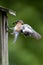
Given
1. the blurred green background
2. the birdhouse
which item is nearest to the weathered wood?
the birdhouse

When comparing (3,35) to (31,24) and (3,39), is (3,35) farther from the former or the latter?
(31,24)

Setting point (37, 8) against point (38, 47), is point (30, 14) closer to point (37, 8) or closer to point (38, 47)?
point (37, 8)

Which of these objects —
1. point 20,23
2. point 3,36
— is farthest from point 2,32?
point 20,23

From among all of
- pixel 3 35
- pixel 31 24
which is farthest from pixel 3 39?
pixel 31 24

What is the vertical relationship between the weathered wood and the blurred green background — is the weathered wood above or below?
below

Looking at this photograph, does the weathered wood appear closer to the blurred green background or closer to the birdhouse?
the birdhouse

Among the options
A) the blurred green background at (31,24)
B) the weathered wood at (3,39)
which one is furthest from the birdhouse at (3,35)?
the blurred green background at (31,24)

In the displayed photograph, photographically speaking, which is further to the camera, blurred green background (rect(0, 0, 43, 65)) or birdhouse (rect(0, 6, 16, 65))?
blurred green background (rect(0, 0, 43, 65))

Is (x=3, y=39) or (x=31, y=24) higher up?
(x=31, y=24)

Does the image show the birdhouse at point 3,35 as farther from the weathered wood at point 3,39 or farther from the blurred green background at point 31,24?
the blurred green background at point 31,24
